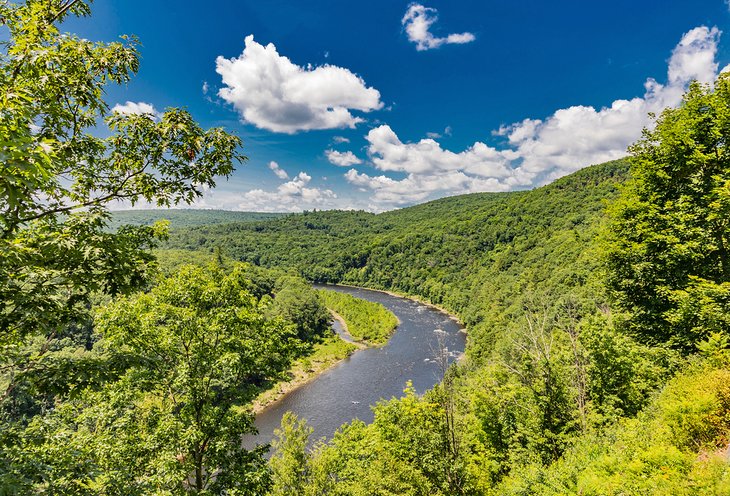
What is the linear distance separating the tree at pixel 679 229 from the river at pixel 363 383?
997 inches

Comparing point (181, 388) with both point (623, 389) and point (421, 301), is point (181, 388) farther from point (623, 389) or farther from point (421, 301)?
point (421, 301)

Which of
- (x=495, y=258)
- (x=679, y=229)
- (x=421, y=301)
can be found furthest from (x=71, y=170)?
(x=495, y=258)

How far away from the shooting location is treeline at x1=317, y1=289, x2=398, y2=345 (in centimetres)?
8447

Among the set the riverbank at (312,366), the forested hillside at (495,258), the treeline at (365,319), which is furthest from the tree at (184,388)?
the treeline at (365,319)

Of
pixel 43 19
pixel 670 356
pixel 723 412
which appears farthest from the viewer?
pixel 670 356

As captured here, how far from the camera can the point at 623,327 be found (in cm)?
1617

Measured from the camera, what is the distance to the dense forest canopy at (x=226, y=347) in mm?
5129

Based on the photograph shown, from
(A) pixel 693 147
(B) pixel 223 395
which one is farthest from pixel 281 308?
(A) pixel 693 147

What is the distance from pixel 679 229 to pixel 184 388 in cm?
1732

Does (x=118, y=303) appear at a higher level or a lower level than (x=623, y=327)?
higher

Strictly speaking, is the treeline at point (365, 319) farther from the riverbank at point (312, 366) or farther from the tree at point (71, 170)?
the tree at point (71, 170)

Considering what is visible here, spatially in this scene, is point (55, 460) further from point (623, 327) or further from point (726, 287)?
point (623, 327)

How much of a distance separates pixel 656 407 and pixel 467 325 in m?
79.9

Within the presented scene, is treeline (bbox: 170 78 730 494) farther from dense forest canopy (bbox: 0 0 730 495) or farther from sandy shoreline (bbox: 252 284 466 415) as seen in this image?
sandy shoreline (bbox: 252 284 466 415)
